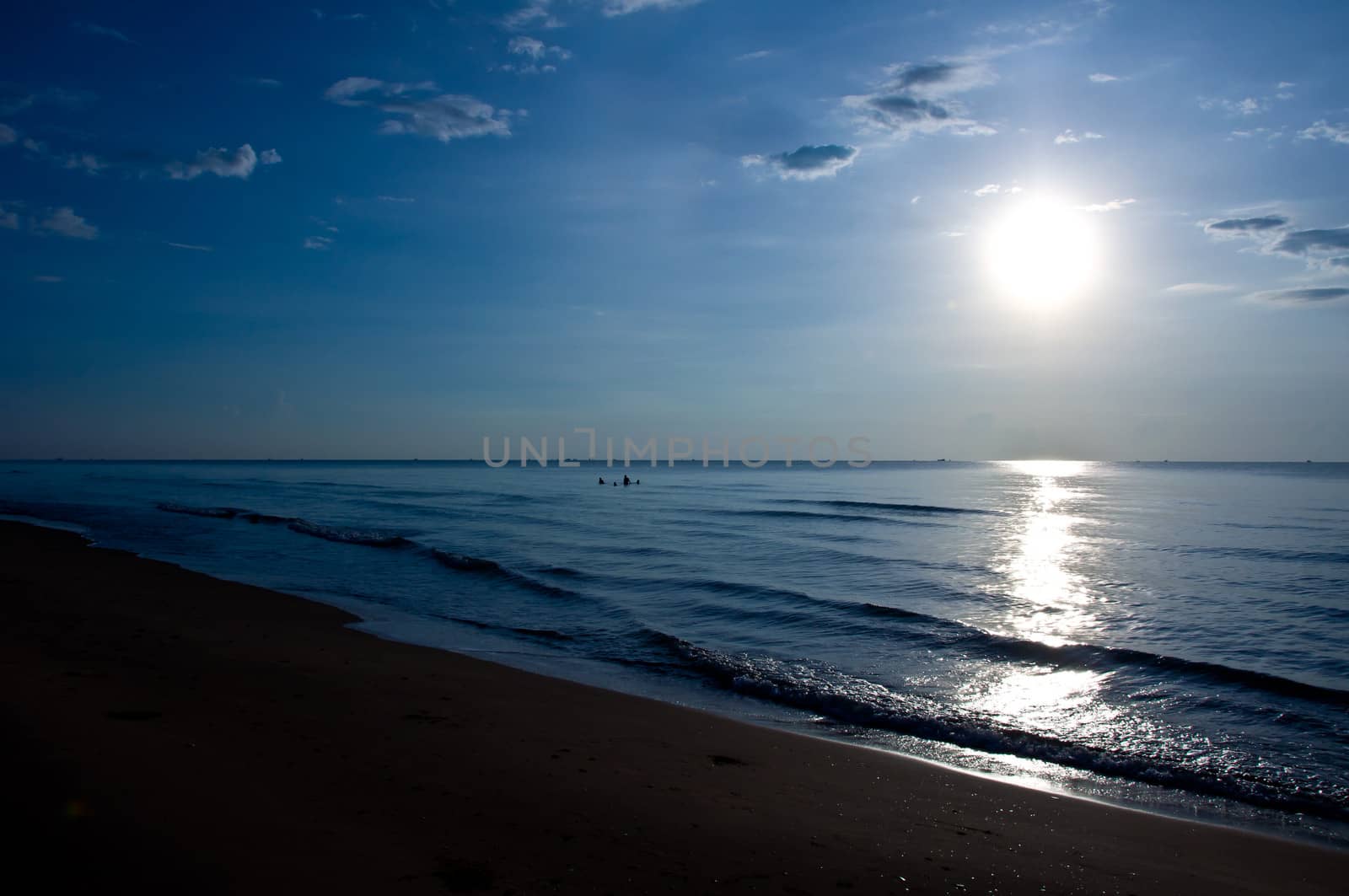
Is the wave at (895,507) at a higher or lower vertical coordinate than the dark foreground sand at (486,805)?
lower

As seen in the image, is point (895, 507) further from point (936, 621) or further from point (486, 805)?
point (486, 805)

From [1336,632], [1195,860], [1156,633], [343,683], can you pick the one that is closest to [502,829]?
[343,683]

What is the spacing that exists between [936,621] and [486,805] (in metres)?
11.9

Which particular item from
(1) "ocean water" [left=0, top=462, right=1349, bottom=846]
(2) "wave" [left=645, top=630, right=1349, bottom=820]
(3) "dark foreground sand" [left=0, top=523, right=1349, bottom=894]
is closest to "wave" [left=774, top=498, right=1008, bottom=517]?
(1) "ocean water" [left=0, top=462, right=1349, bottom=846]

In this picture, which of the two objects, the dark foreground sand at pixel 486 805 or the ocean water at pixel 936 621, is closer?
the dark foreground sand at pixel 486 805

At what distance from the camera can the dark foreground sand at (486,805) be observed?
4.65m

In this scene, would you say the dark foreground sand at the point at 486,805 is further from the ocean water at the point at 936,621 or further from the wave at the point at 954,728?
the ocean water at the point at 936,621

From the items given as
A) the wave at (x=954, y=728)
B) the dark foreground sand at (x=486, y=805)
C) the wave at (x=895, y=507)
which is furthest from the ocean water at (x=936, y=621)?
the wave at (x=895, y=507)

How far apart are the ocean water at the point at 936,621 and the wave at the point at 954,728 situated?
39mm

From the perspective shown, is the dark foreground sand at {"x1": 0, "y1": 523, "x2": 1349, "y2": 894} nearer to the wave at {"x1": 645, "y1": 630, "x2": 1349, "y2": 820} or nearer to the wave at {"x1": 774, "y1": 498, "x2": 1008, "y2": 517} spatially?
the wave at {"x1": 645, "y1": 630, "x2": 1349, "y2": 820}

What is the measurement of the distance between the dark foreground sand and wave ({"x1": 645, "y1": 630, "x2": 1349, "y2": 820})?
126 cm

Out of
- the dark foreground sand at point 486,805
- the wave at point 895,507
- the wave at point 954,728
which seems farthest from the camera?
the wave at point 895,507

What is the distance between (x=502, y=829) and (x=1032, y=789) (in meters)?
5.42

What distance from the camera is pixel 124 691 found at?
26.7ft
